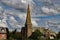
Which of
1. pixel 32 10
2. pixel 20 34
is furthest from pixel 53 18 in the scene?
pixel 20 34

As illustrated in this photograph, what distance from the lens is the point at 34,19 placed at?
9453 mm

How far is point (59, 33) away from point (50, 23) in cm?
57

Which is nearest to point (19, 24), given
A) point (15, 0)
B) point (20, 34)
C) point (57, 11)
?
point (20, 34)

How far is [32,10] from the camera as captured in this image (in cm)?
951

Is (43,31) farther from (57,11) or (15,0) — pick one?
(15,0)

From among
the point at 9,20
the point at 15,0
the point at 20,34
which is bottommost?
the point at 20,34

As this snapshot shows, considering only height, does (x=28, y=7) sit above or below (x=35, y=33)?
above

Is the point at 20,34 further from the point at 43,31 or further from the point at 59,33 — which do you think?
the point at 59,33

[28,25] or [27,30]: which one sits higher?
[28,25]

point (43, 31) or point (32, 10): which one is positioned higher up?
point (32, 10)

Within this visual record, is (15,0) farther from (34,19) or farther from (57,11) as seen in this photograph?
(57,11)

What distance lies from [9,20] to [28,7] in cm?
98

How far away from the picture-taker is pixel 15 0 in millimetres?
9367

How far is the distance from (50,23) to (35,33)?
77 cm
